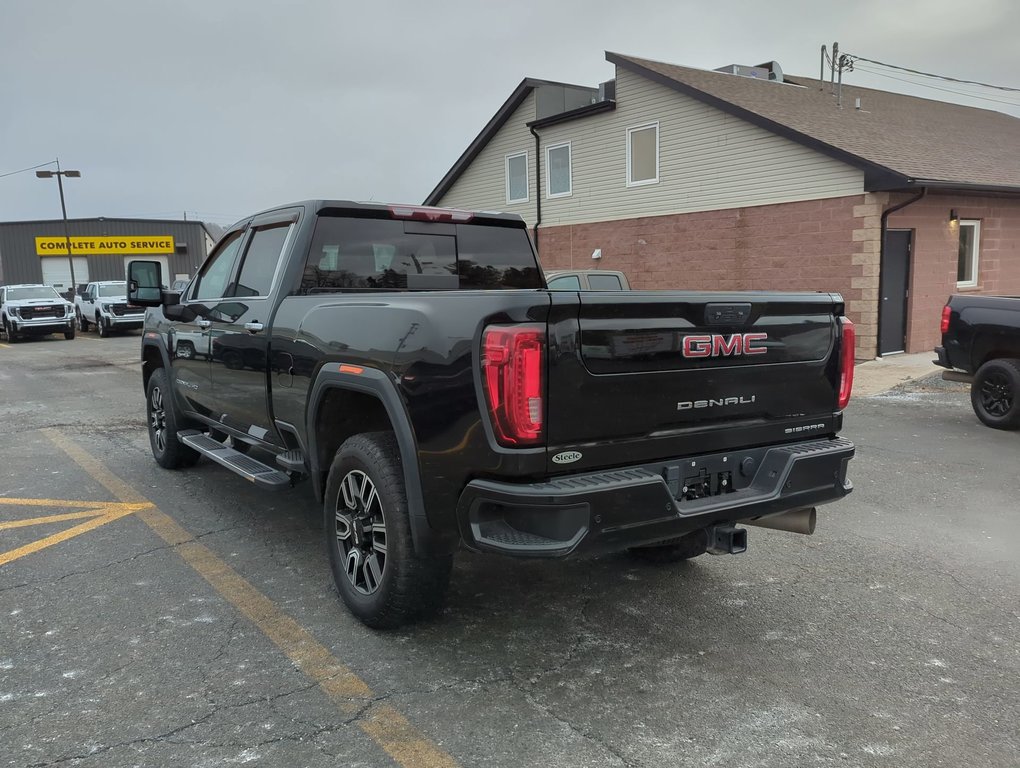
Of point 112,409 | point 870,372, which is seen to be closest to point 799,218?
point 870,372

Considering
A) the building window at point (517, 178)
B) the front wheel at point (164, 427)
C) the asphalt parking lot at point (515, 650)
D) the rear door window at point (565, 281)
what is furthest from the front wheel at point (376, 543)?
the building window at point (517, 178)

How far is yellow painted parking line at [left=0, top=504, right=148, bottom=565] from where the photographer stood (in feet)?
15.8

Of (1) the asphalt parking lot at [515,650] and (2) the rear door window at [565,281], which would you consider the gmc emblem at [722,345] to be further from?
(2) the rear door window at [565,281]

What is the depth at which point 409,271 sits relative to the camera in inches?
196

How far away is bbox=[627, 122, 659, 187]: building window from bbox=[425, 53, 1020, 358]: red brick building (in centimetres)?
4

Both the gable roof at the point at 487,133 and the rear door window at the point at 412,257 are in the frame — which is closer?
the rear door window at the point at 412,257

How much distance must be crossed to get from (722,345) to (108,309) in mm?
25235

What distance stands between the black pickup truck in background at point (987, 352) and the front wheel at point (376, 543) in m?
7.28

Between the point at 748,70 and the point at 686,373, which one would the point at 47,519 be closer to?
the point at 686,373

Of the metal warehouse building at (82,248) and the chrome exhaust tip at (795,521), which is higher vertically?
the metal warehouse building at (82,248)

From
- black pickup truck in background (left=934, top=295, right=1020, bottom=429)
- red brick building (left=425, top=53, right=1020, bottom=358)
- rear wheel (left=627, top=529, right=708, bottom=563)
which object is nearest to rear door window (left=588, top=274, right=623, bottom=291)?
red brick building (left=425, top=53, right=1020, bottom=358)

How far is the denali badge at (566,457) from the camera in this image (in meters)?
3.05

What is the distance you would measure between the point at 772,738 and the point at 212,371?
408 cm

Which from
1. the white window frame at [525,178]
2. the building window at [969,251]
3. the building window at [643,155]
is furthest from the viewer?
the white window frame at [525,178]
